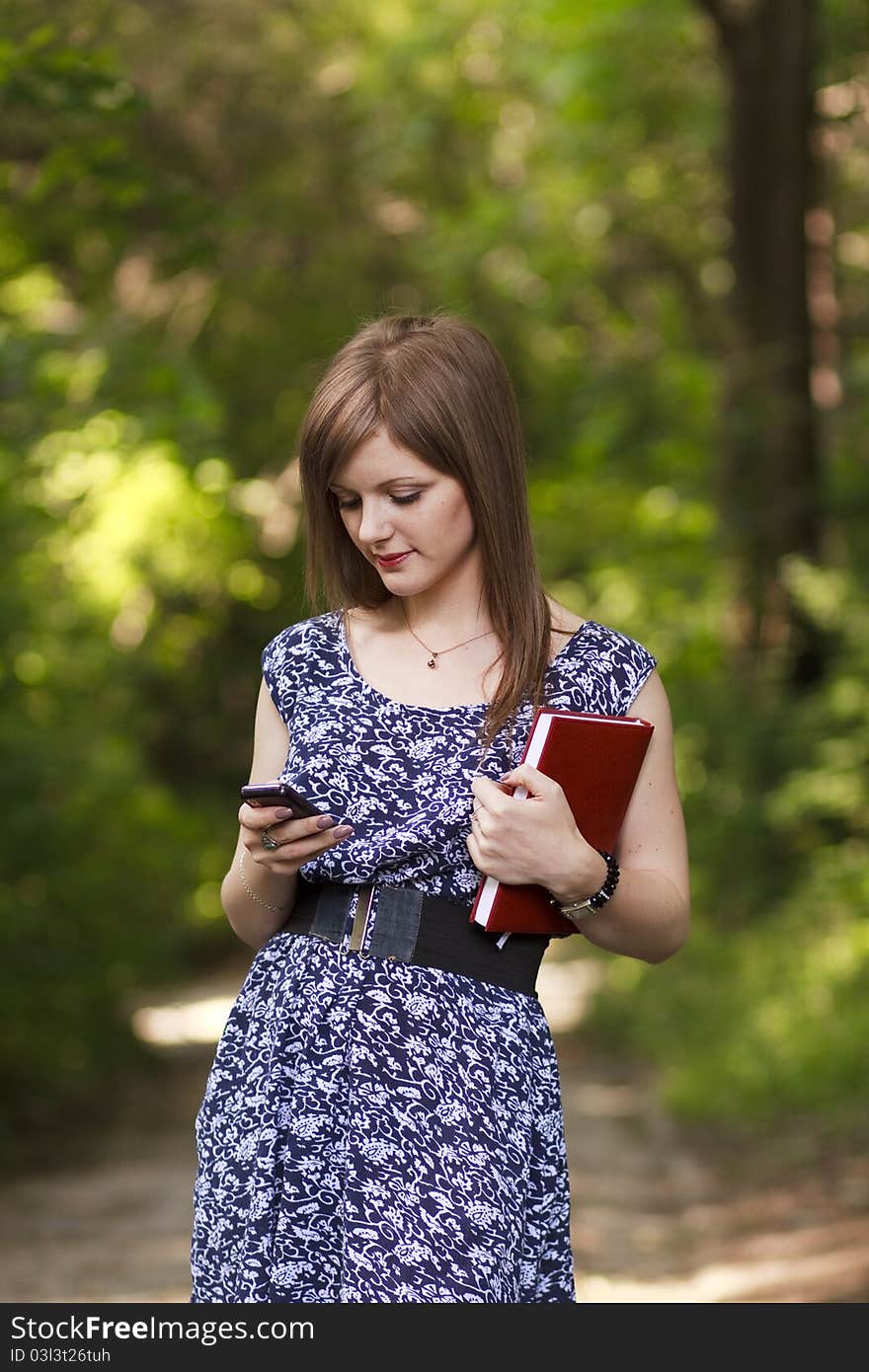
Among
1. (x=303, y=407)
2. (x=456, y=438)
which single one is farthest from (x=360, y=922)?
(x=303, y=407)

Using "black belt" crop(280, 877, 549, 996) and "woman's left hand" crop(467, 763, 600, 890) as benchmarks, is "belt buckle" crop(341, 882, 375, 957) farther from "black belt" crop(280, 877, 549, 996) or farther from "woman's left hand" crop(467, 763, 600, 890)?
"woman's left hand" crop(467, 763, 600, 890)

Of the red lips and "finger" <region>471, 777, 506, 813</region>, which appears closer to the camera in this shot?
"finger" <region>471, 777, 506, 813</region>

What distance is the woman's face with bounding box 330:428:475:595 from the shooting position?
2785 millimetres

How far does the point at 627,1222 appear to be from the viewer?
28.3 ft

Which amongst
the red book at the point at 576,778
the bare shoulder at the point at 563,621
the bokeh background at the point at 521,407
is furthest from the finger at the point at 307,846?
the bokeh background at the point at 521,407

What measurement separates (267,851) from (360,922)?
0.19m

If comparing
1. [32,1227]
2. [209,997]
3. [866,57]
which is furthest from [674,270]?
[32,1227]

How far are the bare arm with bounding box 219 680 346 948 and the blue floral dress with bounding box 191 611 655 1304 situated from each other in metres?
0.06

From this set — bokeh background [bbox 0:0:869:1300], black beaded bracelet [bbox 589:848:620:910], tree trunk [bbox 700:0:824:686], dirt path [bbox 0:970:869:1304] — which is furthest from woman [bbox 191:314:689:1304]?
tree trunk [bbox 700:0:824:686]

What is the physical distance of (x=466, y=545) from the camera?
2918 mm

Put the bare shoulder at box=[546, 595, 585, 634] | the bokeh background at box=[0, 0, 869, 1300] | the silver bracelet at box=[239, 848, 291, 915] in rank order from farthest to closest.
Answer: the bokeh background at box=[0, 0, 869, 1300] < the bare shoulder at box=[546, 595, 585, 634] < the silver bracelet at box=[239, 848, 291, 915]

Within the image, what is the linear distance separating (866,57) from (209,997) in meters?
11.4

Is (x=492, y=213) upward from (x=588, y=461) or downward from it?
upward

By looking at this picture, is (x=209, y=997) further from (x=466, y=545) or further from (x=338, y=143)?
(x=466, y=545)
